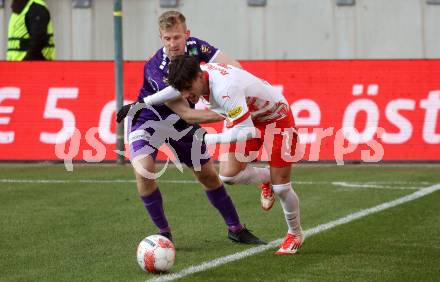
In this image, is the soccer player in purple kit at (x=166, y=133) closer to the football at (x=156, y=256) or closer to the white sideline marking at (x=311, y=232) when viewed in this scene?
the white sideline marking at (x=311, y=232)

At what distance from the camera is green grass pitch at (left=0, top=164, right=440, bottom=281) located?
8.77 meters

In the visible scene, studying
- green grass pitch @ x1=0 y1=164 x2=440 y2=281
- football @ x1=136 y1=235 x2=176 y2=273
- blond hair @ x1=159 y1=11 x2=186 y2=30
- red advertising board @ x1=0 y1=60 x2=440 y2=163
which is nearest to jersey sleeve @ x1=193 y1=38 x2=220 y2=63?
blond hair @ x1=159 y1=11 x2=186 y2=30

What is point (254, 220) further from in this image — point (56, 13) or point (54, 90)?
point (56, 13)

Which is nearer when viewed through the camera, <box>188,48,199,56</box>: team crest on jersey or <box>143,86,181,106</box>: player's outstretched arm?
<box>143,86,181,106</box>: player's outstretched arm

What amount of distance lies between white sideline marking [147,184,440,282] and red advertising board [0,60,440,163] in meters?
2.61

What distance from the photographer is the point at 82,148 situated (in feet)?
58.3

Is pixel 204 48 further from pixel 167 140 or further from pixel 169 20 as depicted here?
pixel 167 140

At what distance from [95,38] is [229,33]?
8.43 ft

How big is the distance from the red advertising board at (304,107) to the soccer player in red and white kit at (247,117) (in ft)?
23.6

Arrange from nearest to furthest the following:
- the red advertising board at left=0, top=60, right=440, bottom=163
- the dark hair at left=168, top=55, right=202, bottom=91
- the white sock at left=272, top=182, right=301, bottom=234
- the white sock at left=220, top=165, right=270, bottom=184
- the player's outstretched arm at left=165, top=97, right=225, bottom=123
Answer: the dark hair at left=168, top=55, right=202, bottom=91
the player's outstretched arm at left=165, top=97, right=225, bottom=123
the white sock at left=272, top=182, right=301, bottom=234
the white sock at left=220, top=165, right=270, bottom=184
the red advertising board at left=0, top=60, right=440, bottom=163

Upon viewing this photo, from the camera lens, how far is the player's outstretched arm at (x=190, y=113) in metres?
9.03

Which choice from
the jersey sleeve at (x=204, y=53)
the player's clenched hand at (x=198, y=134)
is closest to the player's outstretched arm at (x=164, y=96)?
the jersey sleeve at (x=204, y=53)

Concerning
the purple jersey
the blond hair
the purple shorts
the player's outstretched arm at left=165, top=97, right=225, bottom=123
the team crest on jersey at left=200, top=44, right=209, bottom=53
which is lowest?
the purple shorts

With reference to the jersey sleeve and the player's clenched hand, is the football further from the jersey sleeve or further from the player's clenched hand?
the jersey sleeve
